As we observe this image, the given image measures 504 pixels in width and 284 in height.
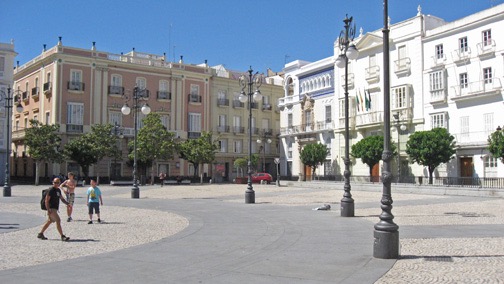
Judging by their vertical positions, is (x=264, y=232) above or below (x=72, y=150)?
below

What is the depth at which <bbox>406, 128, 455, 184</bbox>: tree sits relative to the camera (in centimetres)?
3562

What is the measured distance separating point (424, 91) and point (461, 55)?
13.8 feet

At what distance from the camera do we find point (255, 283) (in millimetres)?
7074

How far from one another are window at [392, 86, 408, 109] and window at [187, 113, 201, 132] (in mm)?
23820

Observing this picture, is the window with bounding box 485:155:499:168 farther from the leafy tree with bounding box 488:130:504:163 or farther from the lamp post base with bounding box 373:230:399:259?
the lamp post base with bounding box 373:230:399:259

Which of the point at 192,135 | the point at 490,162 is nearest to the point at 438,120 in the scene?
the point at 490,162

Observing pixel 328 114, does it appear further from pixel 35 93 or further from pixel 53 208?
pixel 53 208

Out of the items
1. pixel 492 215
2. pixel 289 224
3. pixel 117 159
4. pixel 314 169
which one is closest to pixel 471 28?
pixel 314 169

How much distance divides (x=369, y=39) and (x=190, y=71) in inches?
843

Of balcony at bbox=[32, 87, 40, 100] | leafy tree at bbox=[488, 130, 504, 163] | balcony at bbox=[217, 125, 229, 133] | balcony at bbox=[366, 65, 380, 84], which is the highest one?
balcony at bbox=[366, 65, 380, 84]

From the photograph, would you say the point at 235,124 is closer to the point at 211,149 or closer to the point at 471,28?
the point at 211,149

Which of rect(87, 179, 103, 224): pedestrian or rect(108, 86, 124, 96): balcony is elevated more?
rect(108, 86, 124, 96): balcony

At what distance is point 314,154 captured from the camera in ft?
162

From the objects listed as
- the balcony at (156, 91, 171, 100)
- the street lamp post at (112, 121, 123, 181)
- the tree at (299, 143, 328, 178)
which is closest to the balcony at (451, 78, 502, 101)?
the tree at (299, 143, 328, 178)
